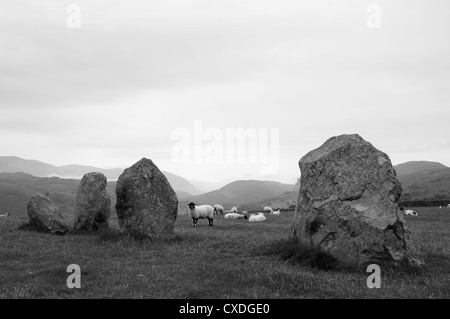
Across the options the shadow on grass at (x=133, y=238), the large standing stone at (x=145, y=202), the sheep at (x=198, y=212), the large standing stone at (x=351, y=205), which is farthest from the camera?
the sheep at (x=198, y=212)

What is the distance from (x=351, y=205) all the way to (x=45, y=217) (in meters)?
20.7

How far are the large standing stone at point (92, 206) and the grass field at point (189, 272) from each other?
5075 millimetres

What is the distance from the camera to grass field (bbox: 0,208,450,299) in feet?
42.5

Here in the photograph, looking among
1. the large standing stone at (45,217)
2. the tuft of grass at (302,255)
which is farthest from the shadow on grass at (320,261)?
the large standing stone at (45,217)

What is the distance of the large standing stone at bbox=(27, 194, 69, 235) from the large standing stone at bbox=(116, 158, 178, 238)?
575cm

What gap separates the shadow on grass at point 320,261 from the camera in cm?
1644

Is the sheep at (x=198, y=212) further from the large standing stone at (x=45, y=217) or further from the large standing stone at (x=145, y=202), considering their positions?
the large standing stone at (x=45, y=217)

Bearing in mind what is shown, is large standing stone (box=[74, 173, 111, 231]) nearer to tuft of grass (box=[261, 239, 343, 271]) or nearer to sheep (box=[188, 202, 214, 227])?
sheep (box=[188, 202, 214, 227])

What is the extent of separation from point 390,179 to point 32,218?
77.8 feet

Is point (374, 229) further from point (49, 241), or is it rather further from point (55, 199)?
point (55, 199)
